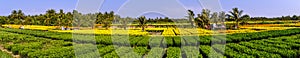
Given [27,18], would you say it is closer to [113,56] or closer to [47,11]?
[47,11]

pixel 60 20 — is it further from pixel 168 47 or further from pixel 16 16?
pixel 168 47

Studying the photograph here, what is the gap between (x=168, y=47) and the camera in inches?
949

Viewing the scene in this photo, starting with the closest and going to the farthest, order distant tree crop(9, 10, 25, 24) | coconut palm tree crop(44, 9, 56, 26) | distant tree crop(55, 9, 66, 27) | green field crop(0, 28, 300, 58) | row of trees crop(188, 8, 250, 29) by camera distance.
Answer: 1. green field crop(0, 28, 300, 58)
2. row of trees crop(188, 8, 250, 29)
3. distant tree crop(55, 9, 66, 27)
4. coconut palm tree crop(44, 9, 56, 26)
5. distant tree crop(9, 10, 25, 24)

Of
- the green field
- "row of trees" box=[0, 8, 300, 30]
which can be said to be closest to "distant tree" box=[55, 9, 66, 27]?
"row of trees" box=[0, 8, 300, 30]

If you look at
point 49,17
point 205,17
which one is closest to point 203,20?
point 205,17

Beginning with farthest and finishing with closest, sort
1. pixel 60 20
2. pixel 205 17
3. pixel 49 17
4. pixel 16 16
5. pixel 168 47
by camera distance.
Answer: pixel 16 16, pixel 49 17, pixel 60 20, pixel 205 17, pixel 168 47

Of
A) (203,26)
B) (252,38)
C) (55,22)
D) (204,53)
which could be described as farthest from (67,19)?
(204,53)

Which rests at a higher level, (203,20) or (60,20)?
(60,20)

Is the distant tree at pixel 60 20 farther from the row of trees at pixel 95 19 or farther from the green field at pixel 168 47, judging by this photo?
the green field at pixel 168 47

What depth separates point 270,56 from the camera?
17.6 meters

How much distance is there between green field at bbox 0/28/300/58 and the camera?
1833cm

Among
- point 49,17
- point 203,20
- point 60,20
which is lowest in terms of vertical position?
point 203,20

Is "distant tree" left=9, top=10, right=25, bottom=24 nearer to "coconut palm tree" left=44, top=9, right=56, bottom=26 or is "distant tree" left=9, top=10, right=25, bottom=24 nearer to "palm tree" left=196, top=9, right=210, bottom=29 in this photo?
"coconut palm tree" left=44, top=9, right=56, bottom=26

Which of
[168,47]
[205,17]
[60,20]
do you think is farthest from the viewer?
[60,20]
